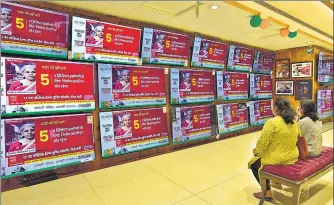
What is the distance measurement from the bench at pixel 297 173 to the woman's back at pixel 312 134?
133mm

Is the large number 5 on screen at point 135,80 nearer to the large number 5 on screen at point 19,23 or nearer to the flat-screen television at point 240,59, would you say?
the large number 5 on screen at point 19,23

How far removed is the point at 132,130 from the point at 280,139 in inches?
90.5

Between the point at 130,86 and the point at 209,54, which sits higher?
the point at 209,54

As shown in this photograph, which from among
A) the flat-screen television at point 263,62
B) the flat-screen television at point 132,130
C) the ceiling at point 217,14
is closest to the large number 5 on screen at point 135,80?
the flat-screen television at point 132,130

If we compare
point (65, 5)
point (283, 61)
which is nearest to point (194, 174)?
point (65, 5)

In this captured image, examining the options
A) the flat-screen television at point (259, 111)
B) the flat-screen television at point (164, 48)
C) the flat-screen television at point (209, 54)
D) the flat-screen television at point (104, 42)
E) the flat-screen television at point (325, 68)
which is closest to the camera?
the flat-screen television at point (104, 42)

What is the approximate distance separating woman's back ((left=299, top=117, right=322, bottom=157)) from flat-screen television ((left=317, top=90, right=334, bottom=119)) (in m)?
4.55

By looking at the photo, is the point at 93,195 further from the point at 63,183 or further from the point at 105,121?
the point at 105,121

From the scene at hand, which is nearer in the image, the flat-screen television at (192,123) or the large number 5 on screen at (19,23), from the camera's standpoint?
the large number 5 on screen at (19,23)

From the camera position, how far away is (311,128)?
262 cm

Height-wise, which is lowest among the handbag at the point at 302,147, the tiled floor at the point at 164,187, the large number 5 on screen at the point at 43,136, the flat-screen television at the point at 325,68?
the tiled floor at the point at 164,187

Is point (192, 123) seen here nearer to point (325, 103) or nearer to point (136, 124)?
point (136, 124)

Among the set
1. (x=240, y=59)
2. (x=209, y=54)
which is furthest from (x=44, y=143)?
(x=240, y=59)

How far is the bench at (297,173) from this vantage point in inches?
82.4
